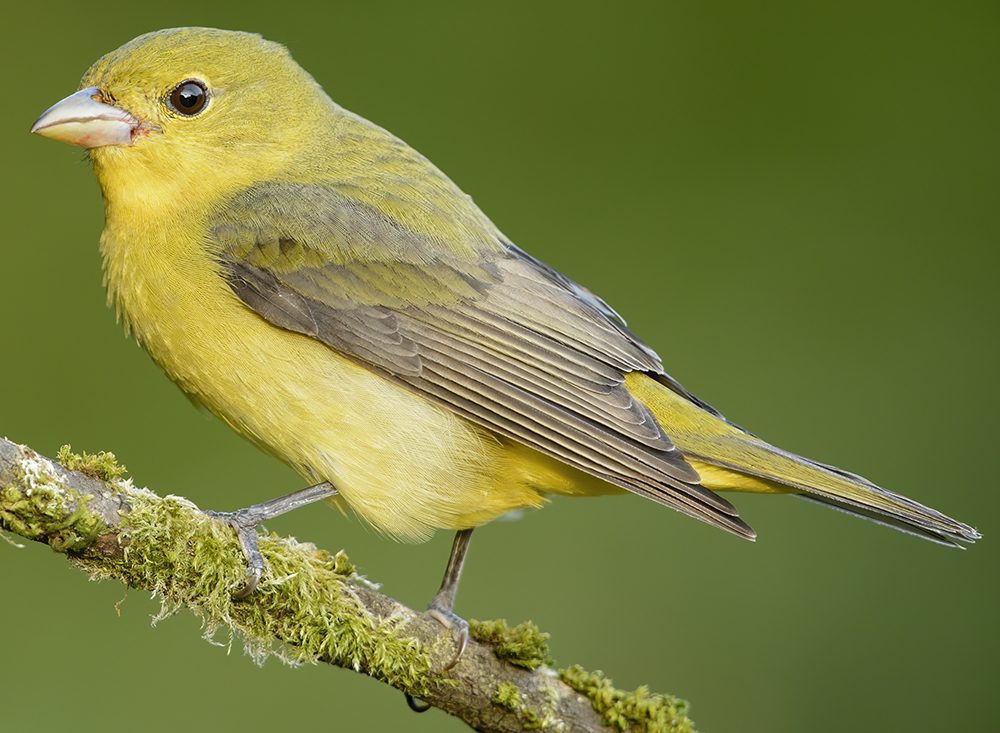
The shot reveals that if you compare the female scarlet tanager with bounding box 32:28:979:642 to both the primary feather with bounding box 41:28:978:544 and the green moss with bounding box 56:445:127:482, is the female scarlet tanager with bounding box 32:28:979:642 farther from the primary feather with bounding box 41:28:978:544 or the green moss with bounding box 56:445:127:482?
the green moss with bounding box 56:445:127:482

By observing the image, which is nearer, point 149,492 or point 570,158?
point 149,492

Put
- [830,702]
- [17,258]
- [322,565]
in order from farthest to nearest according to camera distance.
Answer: [17,258] < [830,702] < [322,565]

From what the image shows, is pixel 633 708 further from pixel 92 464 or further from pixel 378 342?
pixel 92 464

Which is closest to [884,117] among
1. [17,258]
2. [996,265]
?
[996,265]

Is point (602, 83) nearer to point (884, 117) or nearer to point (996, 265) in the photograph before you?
point (884, 117)

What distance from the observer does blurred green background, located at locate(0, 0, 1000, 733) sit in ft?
17.0

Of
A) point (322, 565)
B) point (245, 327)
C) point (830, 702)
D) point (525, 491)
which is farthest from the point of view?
point (830, 702)

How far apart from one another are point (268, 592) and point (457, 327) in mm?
1116

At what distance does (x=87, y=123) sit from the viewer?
355 centimetres

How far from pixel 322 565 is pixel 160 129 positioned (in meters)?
1.64

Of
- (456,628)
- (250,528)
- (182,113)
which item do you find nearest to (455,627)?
(456,628)

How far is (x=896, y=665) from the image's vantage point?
5.22 m

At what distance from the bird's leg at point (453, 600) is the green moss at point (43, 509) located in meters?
1.13

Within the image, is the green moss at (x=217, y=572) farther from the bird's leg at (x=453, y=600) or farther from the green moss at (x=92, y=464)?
the bird's leg at (x=453, y=600)
